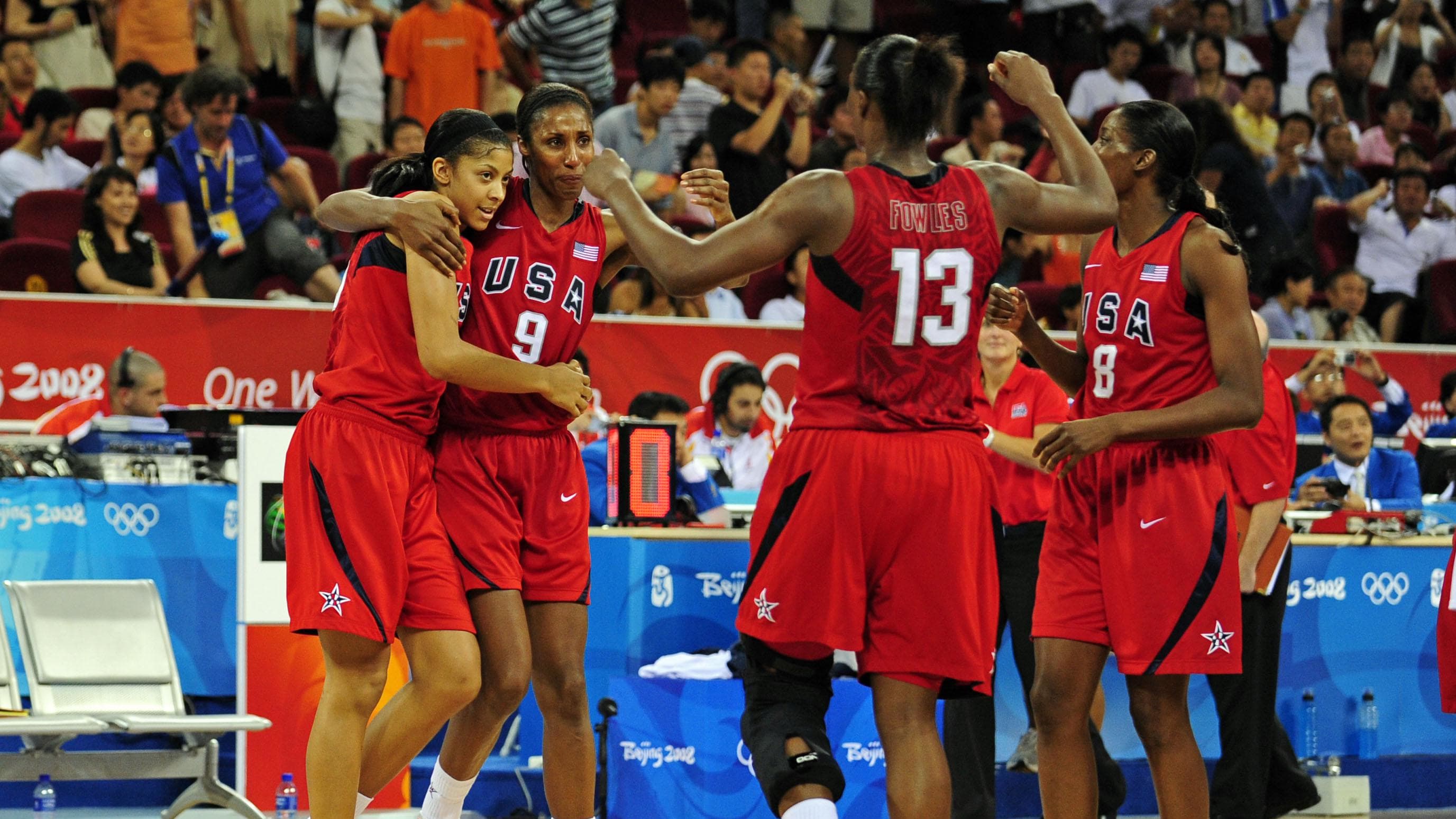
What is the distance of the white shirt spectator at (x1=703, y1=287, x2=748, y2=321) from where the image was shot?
10.9m

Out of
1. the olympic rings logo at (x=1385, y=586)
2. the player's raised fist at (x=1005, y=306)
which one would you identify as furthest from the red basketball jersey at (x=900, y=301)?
the olympic rings logo at (x=1385, y=586)

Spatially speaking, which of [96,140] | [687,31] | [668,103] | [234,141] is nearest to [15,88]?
[96,140]

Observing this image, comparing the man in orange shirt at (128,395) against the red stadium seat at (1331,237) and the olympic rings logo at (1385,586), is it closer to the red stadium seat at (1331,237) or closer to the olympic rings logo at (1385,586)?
the olympic rings logo at (1385,586)

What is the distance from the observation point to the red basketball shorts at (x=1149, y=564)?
4.57 m

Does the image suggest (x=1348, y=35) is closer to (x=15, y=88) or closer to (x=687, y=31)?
(x=687, y=31)

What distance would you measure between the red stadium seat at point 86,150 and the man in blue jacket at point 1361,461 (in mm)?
8065

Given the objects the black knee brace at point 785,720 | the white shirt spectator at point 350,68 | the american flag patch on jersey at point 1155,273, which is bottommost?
the black knee brace at point 785,720

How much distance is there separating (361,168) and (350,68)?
1032mm

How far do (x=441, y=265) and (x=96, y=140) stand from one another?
8262mm

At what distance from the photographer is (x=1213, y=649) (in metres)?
4.61

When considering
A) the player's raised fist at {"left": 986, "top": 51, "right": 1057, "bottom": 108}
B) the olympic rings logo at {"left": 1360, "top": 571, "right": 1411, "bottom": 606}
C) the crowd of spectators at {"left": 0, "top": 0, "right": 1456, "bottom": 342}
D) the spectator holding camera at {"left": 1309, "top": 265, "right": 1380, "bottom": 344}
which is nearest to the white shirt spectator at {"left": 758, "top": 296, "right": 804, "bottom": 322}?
the crowd of spectators at {"left": 0, "top": 0, "right": 1456, "bottom": 342}

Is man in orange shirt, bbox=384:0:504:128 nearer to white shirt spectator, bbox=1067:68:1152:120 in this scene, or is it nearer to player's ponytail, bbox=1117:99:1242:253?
white shirt spectator, bbox=1067:68:1152:120

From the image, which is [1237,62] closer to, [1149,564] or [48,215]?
[48,215]

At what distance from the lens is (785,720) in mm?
3914
